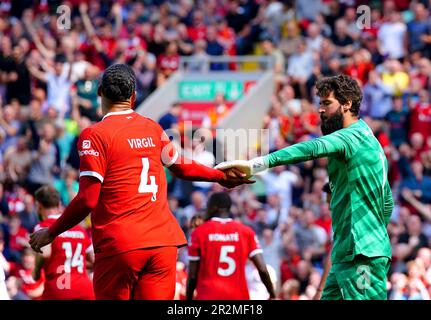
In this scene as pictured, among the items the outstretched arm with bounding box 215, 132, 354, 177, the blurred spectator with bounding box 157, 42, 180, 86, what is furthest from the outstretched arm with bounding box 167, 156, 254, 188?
the blurred spectator with bounding box 157, 42, 180, 86

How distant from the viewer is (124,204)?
24.5ft

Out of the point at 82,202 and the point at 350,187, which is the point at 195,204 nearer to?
the point at 350,187

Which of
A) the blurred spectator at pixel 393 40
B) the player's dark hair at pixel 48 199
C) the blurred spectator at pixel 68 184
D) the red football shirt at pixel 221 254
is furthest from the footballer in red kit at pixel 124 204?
the blurred spectator at pixel 393 40

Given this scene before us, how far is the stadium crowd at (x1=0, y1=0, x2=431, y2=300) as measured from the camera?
1556 centimetres

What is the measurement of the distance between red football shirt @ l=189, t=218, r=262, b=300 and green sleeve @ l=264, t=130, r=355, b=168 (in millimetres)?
3057

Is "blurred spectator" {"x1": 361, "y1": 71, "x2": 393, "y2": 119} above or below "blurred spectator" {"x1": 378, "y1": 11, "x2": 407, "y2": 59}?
below

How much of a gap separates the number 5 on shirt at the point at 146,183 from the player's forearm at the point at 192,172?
0.36 m

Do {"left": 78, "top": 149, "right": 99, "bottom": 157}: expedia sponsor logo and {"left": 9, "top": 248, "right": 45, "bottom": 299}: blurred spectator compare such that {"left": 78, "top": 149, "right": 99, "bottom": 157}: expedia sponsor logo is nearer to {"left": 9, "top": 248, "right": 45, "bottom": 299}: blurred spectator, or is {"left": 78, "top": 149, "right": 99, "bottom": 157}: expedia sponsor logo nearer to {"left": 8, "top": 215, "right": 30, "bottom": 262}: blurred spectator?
{"left": 9, "top": 248, "right": 45, "bottom": 299}: blurred spectator

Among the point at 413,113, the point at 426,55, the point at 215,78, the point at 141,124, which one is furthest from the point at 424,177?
the point at 141,124

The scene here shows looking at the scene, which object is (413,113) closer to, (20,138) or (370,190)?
(20,138)

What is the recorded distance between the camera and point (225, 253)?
1043cm

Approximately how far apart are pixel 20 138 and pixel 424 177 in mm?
7092

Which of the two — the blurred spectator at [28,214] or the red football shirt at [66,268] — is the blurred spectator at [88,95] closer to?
the blurred spectator at [28,214]

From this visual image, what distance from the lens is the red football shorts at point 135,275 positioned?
742cm
